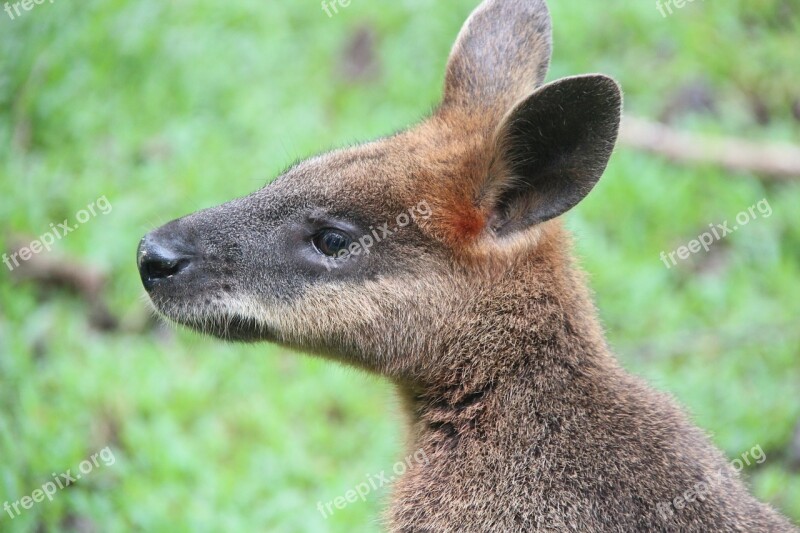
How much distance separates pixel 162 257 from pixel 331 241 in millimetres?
639

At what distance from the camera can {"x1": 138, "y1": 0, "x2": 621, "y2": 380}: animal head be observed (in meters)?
3.88

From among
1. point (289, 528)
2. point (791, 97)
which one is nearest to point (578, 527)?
point (289, 528)

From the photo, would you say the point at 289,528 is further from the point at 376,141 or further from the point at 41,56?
the point at 41,56

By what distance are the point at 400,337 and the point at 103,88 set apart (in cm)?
433

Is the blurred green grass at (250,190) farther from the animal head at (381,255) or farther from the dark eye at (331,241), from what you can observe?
the dark eye at (331,241)

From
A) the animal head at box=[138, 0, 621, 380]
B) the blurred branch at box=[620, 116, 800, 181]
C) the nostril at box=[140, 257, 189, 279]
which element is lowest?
the blurred branch at box=[620, 116, 800, 181]

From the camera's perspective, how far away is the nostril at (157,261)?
3.89 meters

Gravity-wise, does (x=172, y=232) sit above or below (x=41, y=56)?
below

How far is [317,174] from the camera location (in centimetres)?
410

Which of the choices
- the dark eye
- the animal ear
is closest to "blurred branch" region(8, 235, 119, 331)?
the dark eye

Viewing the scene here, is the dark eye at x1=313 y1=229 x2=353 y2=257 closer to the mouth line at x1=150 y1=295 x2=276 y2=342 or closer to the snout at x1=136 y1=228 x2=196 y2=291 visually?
the mouth line at x1=150 y1=295 x2=276 y2=342

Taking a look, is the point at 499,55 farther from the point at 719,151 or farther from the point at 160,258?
the point at 719,151

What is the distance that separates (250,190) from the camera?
7.19 m

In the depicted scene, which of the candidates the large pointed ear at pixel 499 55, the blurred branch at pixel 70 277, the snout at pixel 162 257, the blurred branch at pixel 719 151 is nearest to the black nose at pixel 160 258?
the snout at pixel 162 257
